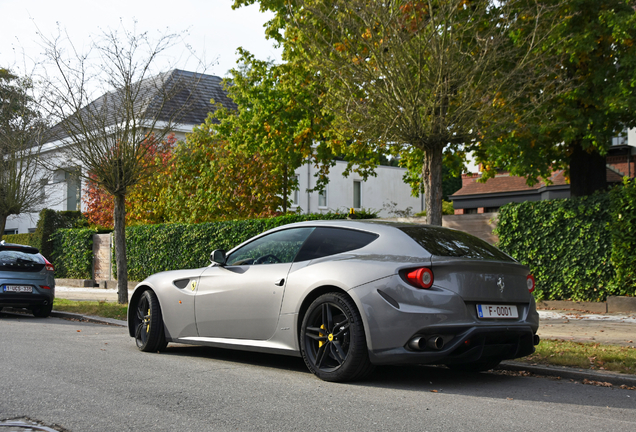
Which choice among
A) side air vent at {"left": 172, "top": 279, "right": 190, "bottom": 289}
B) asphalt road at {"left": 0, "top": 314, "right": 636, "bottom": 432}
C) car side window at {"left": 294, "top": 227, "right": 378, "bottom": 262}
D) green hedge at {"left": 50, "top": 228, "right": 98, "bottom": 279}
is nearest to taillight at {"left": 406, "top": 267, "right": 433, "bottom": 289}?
car side window at {"left": 294, "top": 227, "right": 378, "bottom": 262}

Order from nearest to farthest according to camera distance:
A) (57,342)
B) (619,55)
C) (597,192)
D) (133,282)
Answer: (57,342) → (597,192) → (619,55) → (133,282)

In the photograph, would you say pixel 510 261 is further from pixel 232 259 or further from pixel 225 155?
pixel 225 155

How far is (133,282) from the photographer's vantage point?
22484mm

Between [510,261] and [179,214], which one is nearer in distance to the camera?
[510,261]

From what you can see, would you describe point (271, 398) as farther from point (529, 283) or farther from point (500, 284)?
point (529, 283)

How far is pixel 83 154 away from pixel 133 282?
8473mm

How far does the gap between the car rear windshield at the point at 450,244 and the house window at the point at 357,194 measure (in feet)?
127

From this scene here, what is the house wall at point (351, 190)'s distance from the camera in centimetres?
4112

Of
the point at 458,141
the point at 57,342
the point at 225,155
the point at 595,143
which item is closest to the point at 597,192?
the point at 595,143

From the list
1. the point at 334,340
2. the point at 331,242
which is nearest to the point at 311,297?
the point at 334,340

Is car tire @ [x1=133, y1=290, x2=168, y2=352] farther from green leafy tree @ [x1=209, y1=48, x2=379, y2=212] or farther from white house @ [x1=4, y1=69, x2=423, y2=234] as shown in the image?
white house @ [x1=4, y1=69, x2=423, y2=234]

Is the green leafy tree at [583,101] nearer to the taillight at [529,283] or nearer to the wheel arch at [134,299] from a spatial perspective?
the taillight at [529,283]

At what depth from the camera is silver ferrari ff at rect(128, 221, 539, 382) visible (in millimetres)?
5562

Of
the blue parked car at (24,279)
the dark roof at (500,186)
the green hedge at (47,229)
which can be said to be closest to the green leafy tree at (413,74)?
the blue parked car at (24,279)
